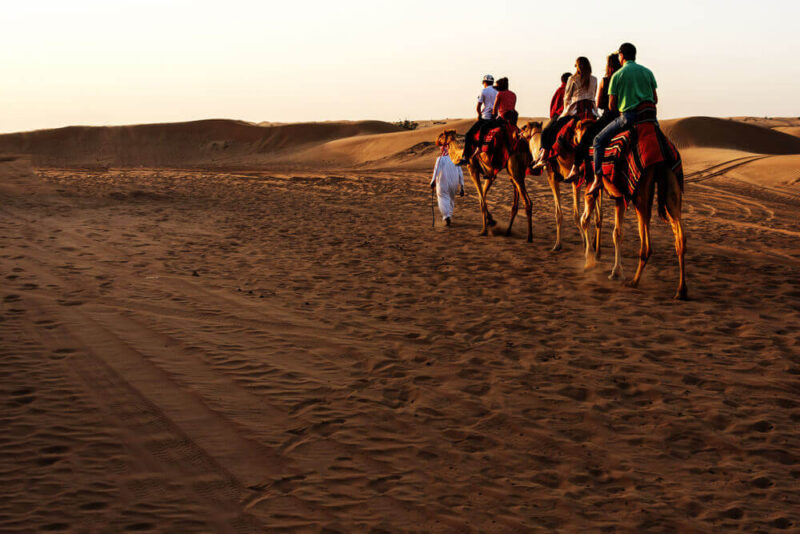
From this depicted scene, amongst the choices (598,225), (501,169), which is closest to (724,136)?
(501,169)

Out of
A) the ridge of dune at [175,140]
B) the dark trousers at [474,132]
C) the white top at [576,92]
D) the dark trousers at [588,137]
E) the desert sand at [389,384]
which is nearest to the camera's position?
the desert sand at [389,384]

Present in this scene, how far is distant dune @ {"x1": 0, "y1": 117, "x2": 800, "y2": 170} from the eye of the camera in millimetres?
40875

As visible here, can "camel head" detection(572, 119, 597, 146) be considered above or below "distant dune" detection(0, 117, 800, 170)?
below

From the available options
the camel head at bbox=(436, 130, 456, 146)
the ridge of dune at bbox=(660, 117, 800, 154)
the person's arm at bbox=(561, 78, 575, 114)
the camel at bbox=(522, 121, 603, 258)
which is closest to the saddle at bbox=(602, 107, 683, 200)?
the camel at bbox=(522, 121, 603, 258)

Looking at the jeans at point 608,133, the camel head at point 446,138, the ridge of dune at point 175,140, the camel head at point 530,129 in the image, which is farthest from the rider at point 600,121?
the ridge of dune at point 175,140

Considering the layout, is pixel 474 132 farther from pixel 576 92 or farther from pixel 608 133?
pixel 608 133

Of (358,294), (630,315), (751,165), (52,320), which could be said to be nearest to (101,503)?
(52,320)

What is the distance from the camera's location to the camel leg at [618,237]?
10242mm

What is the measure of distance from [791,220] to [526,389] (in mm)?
13529

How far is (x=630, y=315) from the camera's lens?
8820 mm

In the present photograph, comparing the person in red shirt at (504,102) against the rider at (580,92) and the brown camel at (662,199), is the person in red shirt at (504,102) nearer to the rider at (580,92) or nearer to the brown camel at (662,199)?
the rider at (580,92)

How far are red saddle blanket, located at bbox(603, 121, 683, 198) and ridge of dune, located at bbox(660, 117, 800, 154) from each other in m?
31.0

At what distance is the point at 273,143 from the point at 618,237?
1962 inches

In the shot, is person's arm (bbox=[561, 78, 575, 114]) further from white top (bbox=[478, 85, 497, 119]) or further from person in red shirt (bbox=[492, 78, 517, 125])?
white top (bbox=[478, 85, 497, 119])
